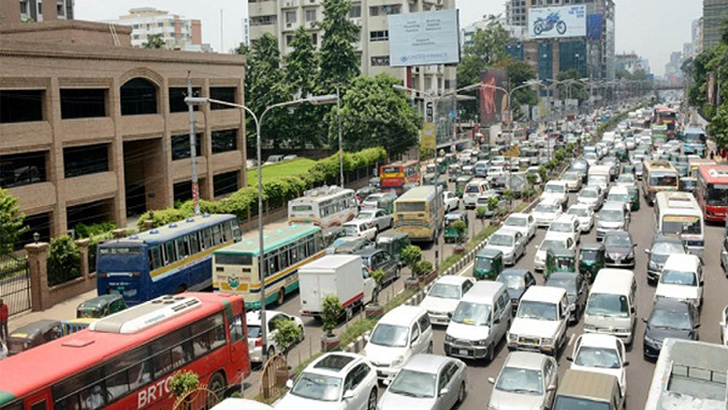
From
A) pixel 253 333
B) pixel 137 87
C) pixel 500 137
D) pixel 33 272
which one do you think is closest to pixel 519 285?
pixel 253 333

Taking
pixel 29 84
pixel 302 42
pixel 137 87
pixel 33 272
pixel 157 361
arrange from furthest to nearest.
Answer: pixel 302 42, pixel 137 87, pixel 29 84, pixel 33 272, pixel 157 361

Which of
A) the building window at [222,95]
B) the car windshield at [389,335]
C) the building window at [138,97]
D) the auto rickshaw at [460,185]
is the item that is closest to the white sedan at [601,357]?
the car windshield at [389,335]

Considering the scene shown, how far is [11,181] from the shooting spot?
37125mm

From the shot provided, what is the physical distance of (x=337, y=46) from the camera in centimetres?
7575

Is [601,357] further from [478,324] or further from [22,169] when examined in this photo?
[22,169]

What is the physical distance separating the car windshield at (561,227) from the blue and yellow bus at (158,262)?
634 inches

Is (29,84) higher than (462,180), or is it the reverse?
(29,84)

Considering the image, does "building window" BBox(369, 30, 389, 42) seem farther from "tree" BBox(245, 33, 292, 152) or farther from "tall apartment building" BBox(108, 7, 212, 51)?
"tall apartment building" BBox(108, 7, 212, 51)

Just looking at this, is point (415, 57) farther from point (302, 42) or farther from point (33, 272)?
point (33, 272)

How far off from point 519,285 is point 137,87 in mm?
28279

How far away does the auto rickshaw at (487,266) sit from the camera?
30859mm

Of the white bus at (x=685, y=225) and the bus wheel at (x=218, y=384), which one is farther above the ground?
the white bus at (x=685, y=225)

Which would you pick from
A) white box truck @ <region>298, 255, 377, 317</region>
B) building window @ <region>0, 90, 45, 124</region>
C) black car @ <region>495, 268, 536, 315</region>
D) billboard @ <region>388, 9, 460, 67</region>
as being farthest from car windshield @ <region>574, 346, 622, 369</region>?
billboard @ <region>388, 9, 460, 67</region>

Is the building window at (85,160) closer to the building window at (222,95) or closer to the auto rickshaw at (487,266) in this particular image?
the building window at (222,95)
